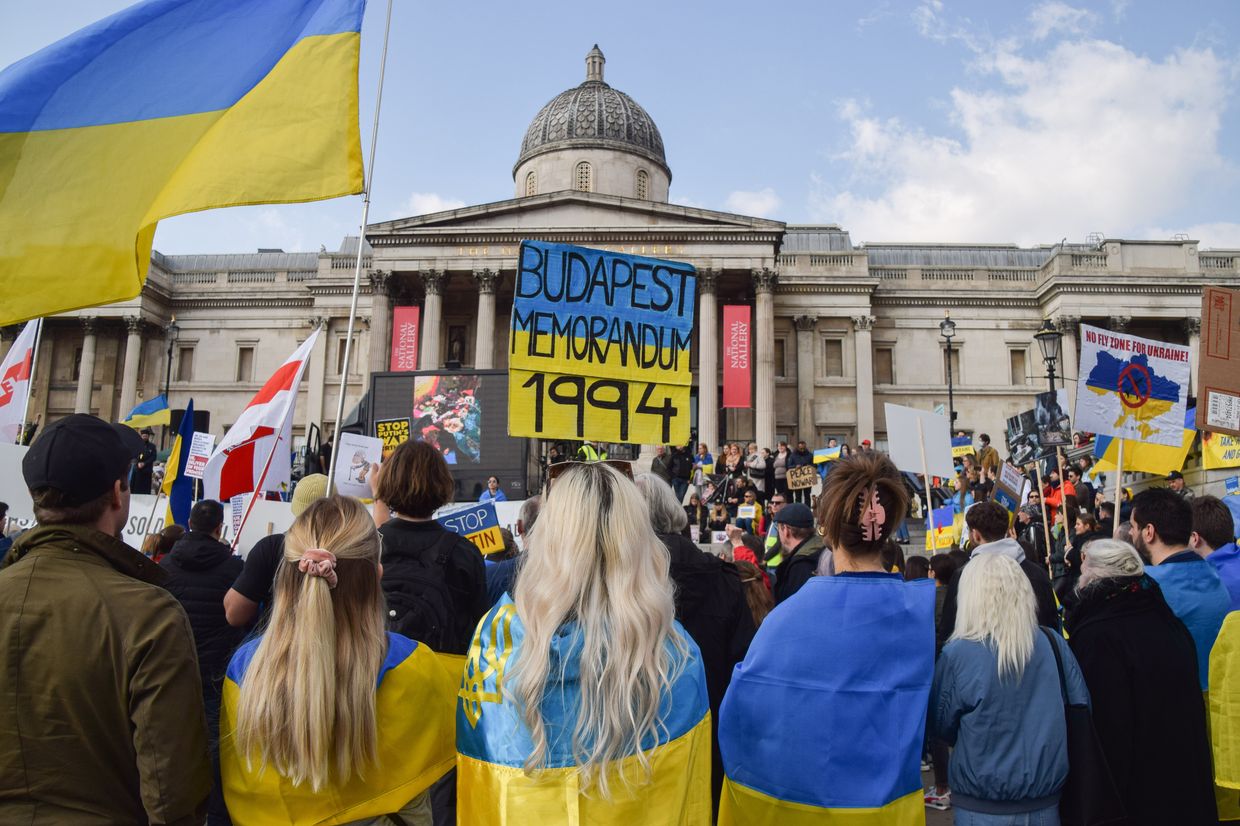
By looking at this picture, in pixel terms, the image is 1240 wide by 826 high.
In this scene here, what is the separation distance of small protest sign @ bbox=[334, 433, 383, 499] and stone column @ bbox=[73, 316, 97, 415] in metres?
36.9

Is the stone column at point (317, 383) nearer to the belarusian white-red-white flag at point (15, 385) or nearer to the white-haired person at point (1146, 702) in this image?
the belarusian white-red-white flag at point (15, 385)

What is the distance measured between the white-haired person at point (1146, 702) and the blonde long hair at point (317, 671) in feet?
9.71

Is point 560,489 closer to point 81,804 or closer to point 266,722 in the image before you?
point 266,722

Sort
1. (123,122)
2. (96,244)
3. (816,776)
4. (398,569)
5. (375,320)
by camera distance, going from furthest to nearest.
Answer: (375,320) → (123,122) → (96,244) → (398,569) → (816,776)

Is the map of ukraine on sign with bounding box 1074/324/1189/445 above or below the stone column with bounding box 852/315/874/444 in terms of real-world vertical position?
below

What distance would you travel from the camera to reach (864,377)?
38.4 m

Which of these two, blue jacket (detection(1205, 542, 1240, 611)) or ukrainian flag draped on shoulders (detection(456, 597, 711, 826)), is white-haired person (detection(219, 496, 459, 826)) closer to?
ukrainian flag draped on shoulders (detection(456, 597, 711, 826))

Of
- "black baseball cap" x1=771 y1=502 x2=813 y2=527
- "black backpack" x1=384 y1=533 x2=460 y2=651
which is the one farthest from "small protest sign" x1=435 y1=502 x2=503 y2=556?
"black backpack" x1=384 y1=533 x2=460 y2=651

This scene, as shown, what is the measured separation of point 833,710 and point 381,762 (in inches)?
53.0

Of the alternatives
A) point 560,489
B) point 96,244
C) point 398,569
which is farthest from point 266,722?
point 96,244

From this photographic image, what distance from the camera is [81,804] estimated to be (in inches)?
88.7

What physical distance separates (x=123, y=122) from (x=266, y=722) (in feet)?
10.8

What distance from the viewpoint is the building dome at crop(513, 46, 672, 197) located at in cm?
4103

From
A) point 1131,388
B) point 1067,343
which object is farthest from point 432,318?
point 1131,388
